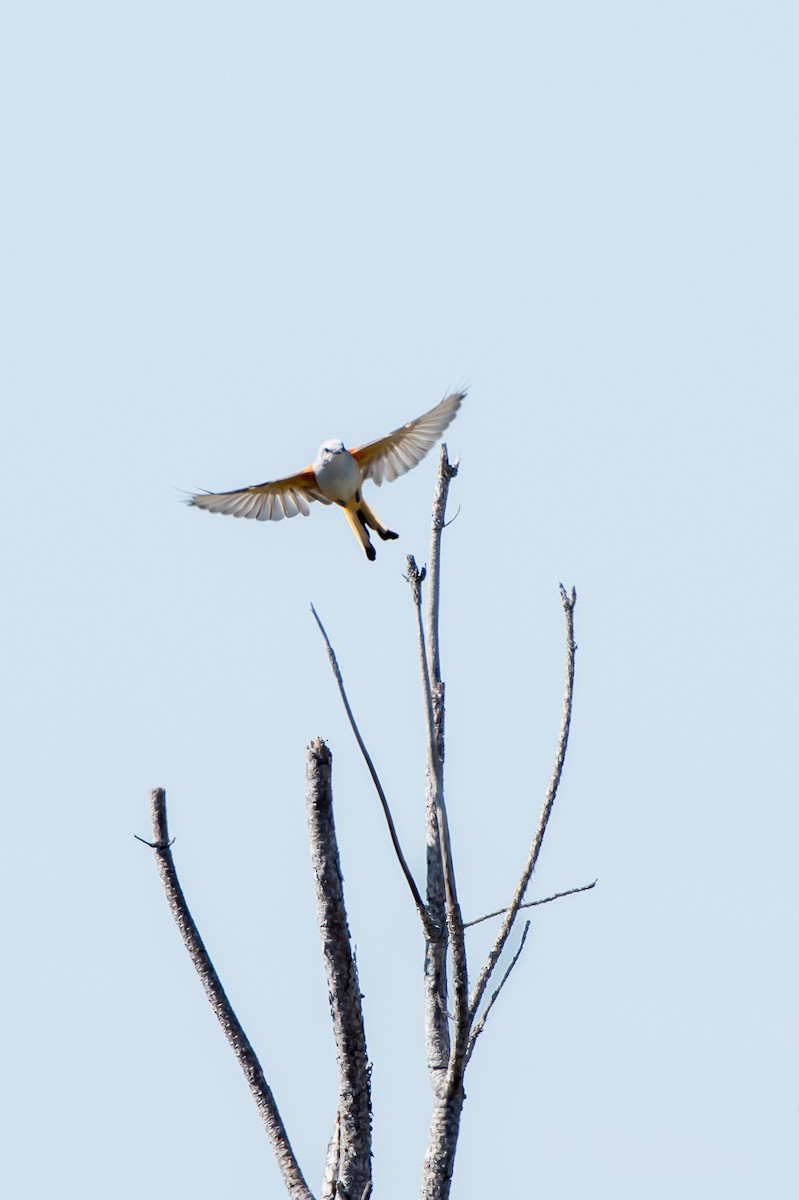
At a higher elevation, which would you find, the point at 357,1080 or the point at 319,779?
the point at 319,779

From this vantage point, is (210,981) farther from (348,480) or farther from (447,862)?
(348,480)

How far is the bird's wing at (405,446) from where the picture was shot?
12.1 meters

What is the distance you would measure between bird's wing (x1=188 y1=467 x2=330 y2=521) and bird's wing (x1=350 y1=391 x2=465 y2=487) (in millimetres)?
461

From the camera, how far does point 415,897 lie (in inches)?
225

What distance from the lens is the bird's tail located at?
37.2ft

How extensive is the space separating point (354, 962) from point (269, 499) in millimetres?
7279

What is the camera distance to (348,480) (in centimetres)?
1187

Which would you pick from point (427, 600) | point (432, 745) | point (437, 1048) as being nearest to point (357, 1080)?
point (437, 1048)

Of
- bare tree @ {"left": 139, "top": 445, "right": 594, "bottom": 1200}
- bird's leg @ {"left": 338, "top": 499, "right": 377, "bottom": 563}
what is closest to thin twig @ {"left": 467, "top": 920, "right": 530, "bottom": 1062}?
bare tree @ {"left": 139, "top": 445, "right": 594, "bottom": 1200}

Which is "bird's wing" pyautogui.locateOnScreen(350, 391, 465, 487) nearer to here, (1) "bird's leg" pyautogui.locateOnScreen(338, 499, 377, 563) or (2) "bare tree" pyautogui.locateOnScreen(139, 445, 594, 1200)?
(1) "bird's leg" pyautogui.locateOnScreen(338, 499, 377, 563)

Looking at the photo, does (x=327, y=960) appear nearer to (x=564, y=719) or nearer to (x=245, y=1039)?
(x=245, y=1039)

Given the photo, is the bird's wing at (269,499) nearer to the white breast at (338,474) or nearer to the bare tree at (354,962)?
the white breast at (338,474)

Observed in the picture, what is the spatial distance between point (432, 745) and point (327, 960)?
0.99 m

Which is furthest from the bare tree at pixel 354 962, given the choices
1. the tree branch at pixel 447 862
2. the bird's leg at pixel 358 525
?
the bird's leg at pixel 358 525
